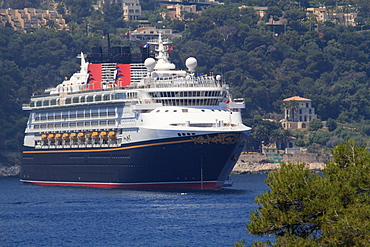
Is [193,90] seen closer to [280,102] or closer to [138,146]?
[138,146]

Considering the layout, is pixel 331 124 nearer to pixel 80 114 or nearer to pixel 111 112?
pixel 80 114

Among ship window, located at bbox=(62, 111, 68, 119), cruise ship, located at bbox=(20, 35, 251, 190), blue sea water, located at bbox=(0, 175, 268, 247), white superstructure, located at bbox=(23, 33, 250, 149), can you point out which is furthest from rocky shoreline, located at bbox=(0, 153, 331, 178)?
blue sea water, located at bbox=(0, 175, 268, 247)

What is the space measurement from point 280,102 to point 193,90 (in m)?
98.6

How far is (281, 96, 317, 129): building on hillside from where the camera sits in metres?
170

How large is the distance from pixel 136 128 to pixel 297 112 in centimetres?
9319

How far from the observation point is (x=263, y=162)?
146 meters

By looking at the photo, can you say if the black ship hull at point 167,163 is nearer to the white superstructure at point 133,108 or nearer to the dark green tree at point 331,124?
the white superstructure at point 133,108

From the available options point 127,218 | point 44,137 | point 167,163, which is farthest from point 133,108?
point 127,218

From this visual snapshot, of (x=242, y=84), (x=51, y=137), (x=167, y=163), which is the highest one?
(x=167, y=163)

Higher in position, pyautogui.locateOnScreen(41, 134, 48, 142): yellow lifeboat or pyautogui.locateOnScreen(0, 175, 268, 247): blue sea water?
pyautogui.locateOnScreen(0, 175, 268, 247): blue sea water

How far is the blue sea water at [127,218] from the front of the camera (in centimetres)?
5300

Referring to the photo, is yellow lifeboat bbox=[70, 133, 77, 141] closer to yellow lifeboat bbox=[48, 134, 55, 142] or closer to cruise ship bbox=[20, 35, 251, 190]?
cruise ship bbox=[20, 35, 251, 190]

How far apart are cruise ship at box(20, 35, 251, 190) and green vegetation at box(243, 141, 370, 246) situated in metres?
44.8

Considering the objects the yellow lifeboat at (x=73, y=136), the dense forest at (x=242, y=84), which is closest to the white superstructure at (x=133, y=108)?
the yellow lifeboat at (x=73, y=136)
